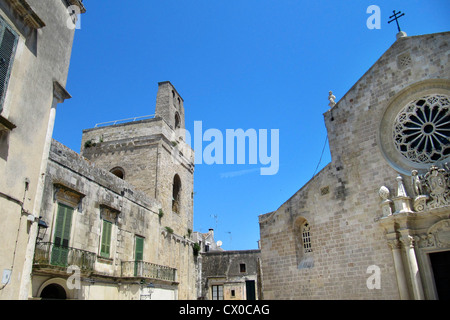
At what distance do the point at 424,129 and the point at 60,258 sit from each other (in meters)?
13.2

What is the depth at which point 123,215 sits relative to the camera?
16.6 metres

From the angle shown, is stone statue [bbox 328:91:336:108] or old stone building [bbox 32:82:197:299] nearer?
old stone building [bbox 32:82:197:299]

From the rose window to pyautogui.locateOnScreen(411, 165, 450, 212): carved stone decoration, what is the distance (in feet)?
2.83

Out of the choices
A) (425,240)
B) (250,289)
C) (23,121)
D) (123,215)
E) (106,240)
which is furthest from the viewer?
(250,289)

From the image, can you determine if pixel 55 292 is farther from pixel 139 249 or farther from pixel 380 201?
pixel 380 201

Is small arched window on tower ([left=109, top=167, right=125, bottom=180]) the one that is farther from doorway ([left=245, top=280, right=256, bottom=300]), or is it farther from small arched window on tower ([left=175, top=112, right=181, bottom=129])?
doorway ([left=245, top=280, right=256, bottom=300])

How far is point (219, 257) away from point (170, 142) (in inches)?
619

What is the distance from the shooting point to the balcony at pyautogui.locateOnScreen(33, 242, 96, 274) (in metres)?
11.1

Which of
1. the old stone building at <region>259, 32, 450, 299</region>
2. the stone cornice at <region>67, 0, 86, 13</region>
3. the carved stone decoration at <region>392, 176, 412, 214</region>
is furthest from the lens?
the carved stone decoration at <region>392, 176, 412, 214</region>

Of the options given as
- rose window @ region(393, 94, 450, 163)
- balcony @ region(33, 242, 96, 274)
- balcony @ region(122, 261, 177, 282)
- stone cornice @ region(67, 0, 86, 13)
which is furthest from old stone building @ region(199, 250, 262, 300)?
stone cornice @ region(67, 0, 86, 13)

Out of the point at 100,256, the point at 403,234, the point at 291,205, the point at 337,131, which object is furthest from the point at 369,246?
the point at 100,256

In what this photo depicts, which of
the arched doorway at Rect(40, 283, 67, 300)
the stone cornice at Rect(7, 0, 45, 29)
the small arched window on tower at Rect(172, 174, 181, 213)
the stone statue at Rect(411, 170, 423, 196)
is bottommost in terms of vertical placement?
the arched doorway at Rect(40, 283, 67, 300)

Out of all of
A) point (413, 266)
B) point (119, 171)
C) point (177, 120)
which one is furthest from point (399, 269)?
point (177, 120)

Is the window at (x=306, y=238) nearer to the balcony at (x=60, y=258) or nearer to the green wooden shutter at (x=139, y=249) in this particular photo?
the green wooden shutter at (x=139, y=249)
